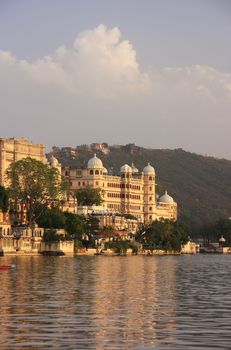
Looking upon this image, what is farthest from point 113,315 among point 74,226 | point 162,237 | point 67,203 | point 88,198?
point 88,198

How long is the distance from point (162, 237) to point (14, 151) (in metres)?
26.7

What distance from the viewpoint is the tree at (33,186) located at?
436ft

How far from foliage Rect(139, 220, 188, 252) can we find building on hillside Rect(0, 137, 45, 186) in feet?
73.0

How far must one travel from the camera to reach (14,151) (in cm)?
16238

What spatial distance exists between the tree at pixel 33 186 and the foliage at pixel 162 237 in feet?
95.7

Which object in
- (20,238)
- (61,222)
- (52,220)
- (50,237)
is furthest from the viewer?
(61,222)

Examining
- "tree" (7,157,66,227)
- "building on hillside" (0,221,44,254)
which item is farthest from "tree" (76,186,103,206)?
"building on hillside" (0,221,44,254)

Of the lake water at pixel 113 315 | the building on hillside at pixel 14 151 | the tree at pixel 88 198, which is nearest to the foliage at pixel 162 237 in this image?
the tree at pixel 88 198

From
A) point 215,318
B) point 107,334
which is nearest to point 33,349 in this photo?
point 107,334

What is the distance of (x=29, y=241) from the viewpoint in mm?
124938

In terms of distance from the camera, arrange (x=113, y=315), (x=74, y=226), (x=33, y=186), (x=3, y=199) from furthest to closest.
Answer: (x=74, y=226) → (x=33, y=186) → (x=3, y=199) → (x=113, y=315)

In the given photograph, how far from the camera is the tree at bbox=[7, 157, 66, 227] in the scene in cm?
13288

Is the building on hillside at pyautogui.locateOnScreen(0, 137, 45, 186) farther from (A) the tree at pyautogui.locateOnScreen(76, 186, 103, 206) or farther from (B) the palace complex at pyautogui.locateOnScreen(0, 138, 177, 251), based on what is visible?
(A) the tree at pyautogui.locateOnScreen(76, 186, 103, 206)

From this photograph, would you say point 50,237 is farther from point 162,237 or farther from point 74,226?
point 162,237
